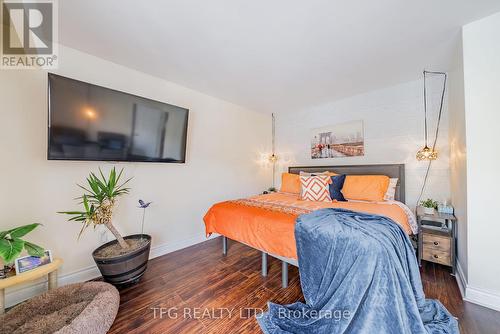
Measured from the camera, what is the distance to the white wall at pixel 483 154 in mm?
1497

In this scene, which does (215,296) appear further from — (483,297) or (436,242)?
(436,242)

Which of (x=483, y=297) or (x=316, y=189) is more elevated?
(x=316, y=189)

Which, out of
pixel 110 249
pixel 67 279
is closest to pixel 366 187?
pixel 110 249

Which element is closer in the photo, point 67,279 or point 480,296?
point 480,296

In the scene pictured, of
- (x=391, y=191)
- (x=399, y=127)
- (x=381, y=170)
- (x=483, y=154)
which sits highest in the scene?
(x=399, y=127)

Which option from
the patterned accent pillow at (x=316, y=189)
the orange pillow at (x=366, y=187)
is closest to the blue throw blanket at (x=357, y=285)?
the patterned accent pillow at (x=316, y=189)

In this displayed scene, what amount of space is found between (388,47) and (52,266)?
3.81 metres

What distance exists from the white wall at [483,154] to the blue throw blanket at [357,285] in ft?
1.86

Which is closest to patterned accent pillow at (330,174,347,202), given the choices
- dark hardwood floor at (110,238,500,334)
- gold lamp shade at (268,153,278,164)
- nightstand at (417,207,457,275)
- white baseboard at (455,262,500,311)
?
nightstand at (417,207,457,275)

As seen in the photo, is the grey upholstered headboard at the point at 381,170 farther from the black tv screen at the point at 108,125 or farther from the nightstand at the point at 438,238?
the black tv screen at the point at 108,125

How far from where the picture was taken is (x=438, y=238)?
2.02m

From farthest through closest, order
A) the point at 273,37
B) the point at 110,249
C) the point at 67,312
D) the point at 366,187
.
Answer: the point at 366,187, the point at 110,249, the point at 273,37, the point at 67,312

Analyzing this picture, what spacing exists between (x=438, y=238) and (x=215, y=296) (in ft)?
8.15

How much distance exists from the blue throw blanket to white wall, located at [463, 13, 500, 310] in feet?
1.86
